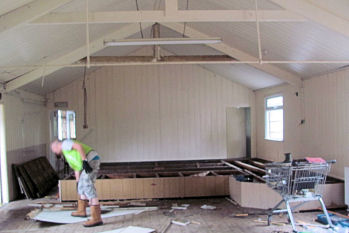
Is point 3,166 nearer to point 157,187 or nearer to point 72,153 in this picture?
point 72,153

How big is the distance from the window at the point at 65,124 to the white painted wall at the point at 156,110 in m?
0.19

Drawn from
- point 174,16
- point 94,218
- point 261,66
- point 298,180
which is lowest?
point 94,218

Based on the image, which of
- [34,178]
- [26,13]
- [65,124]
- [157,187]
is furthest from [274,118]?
[26,13]

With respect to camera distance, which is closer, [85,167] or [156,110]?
[85,167]

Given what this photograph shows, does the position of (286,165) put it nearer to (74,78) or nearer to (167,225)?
(167,225)

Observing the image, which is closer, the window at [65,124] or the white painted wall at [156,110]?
the window at [65,124]

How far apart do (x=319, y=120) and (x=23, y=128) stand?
6.66 meters

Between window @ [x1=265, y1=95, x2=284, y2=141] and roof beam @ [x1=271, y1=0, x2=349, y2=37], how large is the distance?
367 centimetres

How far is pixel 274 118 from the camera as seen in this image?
8664 mm

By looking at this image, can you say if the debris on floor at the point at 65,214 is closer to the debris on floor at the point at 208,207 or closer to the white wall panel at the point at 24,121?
the debris on floor at the point at 208,207

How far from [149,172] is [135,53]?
419 cm

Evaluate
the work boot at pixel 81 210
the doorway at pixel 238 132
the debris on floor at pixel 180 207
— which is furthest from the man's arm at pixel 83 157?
the doorway at pixel 238 132

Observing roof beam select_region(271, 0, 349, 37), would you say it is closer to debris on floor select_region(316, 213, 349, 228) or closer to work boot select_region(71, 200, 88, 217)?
debris on floor select_region(316, 213, 349, 228)

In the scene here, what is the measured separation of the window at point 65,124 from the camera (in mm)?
9234
